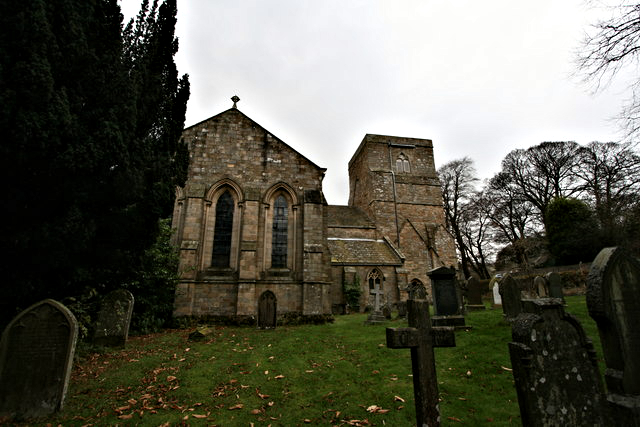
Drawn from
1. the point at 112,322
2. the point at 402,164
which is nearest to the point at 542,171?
the point at 402,164

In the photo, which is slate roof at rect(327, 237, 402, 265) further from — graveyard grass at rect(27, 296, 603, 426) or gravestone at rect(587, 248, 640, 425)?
gravestone at rect(587, 248, 640, 425)

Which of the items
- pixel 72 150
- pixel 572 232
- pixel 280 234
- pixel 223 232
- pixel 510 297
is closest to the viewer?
pixel 72 150

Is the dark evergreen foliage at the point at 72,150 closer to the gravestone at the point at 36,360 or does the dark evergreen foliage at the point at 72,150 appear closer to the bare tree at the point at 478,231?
the gravestone at the point at 36,360

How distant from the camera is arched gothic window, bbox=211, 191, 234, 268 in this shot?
13078 millimetres

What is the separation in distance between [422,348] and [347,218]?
75.7 feet

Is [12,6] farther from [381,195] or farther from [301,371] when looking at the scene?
[381,195]

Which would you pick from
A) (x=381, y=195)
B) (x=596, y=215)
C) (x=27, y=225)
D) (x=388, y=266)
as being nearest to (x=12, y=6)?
(x=27, y=225)

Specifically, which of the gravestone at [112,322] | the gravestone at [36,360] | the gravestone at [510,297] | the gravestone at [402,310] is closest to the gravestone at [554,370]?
the gravestone at [510,297]

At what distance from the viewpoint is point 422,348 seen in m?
3.38

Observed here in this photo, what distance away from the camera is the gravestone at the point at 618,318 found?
10.6 feet

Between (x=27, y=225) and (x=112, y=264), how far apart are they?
1731 mm

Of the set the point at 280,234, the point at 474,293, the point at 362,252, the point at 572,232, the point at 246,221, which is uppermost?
the point at 572,232

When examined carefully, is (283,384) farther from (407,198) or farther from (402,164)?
(402,164)

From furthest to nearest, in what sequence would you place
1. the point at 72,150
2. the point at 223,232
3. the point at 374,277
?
1. the point at 374,277
2. the point at 223,232
3. the point at 72,150
